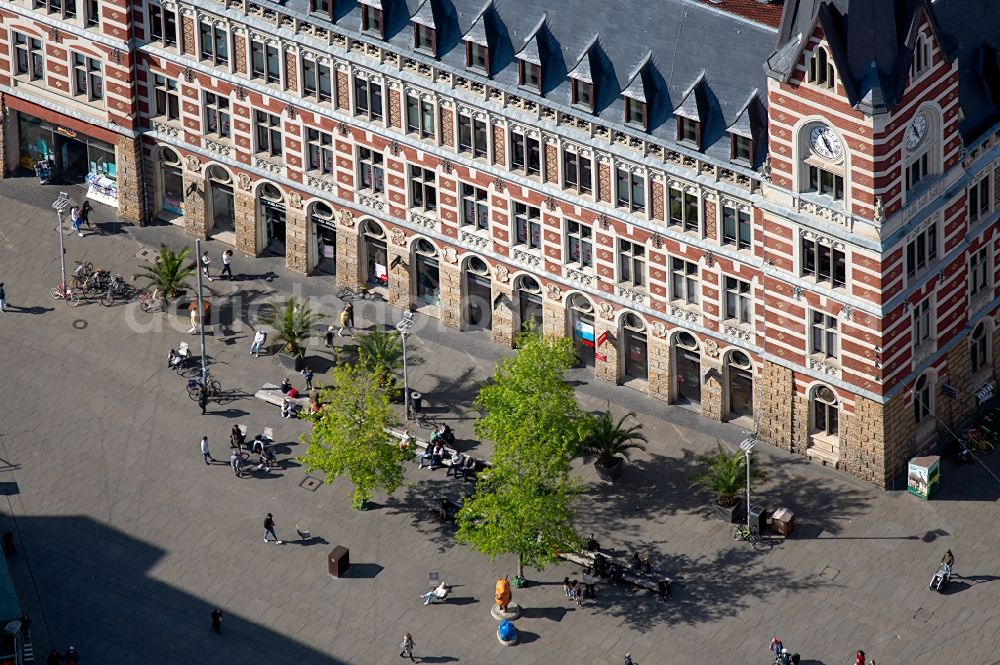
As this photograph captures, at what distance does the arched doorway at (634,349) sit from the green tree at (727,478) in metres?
10.2

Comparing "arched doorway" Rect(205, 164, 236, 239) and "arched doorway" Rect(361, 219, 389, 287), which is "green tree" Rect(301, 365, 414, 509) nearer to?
"arched doorway" Rect(361, 219, 389, 287)

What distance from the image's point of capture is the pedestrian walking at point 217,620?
159m

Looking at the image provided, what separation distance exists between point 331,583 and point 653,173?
27830 millimetres

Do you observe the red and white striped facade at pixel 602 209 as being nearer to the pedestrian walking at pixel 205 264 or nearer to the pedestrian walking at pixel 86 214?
the pedestrian walking at pixel 205 264

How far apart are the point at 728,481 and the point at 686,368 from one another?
Answer: 10.7m

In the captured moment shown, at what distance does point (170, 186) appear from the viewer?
189500 mm

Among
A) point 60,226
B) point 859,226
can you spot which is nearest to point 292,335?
point 60,226

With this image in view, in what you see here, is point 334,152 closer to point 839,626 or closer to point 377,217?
point 377,217

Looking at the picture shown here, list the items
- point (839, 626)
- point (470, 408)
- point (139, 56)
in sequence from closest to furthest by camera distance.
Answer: point (839, 626) → point (470, 408) → point (139, 56)

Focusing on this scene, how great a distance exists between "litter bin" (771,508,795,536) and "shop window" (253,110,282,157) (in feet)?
128

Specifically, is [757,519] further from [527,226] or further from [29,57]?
[29,57]

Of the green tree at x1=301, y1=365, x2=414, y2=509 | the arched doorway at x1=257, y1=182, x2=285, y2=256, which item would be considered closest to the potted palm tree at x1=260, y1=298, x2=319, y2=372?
the arched doorway at x1=257, y1=182, x2=285, y2=256

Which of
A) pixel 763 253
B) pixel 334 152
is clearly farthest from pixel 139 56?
pixel 763 253

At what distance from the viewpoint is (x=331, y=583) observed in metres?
162
